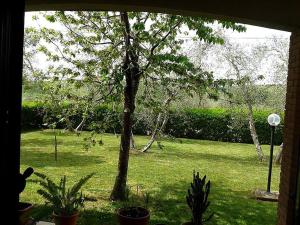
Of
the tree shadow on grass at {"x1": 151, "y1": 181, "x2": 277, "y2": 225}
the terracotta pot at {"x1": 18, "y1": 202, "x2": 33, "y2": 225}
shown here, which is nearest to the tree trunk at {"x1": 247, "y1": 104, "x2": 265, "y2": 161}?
the tree shadow on grass at {"x1": 151, "y1": 181, "x2": 277, "y2": 225}

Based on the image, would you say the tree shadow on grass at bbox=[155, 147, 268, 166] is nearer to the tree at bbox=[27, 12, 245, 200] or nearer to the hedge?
the hedge

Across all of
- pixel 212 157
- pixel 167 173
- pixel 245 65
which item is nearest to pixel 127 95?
pixel 167 173

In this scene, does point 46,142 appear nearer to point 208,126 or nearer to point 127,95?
point 208,126

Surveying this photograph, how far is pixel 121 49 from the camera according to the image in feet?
17.4

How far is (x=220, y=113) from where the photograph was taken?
1506 centimetres

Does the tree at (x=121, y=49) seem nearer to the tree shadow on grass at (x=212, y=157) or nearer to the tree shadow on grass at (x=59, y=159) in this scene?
the tree shadow on grass at (x=59, y=159)

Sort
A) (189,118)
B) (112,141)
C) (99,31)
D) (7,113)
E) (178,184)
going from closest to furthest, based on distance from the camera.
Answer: (7,113), (99,31), (178,184), (112,141), (189,118)

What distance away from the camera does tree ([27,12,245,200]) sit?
506 centimetres

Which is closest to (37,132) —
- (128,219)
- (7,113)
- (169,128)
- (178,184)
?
(169,128)

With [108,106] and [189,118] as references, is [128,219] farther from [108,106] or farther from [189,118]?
[189,118]

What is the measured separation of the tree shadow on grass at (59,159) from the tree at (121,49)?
3.60 meters

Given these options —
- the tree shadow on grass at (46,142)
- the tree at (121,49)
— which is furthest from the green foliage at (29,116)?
the tree at (121,49)

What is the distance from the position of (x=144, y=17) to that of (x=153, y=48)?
568mm

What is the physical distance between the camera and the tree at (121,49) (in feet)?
16.6
